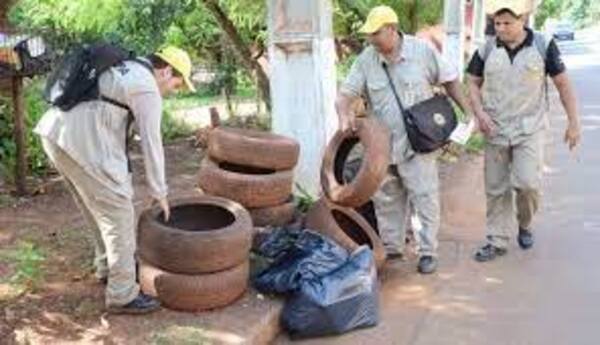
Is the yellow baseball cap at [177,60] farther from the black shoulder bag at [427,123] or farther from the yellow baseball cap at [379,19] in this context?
the black shoulder bag at [427,123]

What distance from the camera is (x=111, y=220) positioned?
5.20 metres

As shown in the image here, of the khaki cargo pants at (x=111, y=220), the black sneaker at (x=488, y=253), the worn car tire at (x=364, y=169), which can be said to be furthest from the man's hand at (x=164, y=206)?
the black sneaker at (x=488, y=253)

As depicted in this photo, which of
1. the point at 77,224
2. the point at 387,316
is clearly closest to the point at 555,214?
the point at 387,316

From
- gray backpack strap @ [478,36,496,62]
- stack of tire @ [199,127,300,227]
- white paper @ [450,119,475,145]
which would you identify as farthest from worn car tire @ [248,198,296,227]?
gray backpack strap @ [478,36,496,62]

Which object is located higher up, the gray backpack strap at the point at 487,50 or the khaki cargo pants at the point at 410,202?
the gray backpack strap at the point at 487,50

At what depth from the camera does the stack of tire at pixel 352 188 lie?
21.1 ft

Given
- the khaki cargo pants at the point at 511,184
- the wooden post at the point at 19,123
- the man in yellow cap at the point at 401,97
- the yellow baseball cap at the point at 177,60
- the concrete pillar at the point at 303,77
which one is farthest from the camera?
the wooden post at the point at 19,123

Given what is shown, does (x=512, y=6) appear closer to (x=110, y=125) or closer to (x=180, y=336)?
(x=110, y=125)

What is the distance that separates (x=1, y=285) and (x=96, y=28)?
8.12m

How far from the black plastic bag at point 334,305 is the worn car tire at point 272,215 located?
1030 mm

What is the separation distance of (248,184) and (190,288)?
125 cm

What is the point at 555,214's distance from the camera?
8.83 m

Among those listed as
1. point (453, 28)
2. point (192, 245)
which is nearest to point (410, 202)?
point (192, 245)

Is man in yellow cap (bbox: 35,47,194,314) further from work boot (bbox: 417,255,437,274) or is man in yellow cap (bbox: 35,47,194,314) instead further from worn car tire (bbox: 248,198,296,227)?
work boot (bbox: 417,255,437,274)
